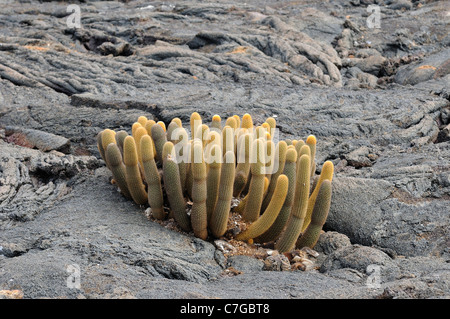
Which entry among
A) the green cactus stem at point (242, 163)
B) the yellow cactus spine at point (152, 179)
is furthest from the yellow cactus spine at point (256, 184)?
the yellow cactus spine at point (152, 179)

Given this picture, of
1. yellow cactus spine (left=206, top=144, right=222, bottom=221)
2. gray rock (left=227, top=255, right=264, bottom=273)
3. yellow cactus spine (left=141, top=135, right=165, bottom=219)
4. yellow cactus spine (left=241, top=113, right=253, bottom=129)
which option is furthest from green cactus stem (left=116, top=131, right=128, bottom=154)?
gray rock (left=227, top=255, right=264, bottom=273)

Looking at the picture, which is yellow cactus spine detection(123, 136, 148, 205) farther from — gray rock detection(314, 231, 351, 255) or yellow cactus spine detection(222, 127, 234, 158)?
gray rock detection(314, 231, 351, 255)

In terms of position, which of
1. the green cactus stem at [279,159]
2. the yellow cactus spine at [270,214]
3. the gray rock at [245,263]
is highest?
the green cactus stem at [279,159]

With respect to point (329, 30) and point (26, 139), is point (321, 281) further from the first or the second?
point (329, 30)

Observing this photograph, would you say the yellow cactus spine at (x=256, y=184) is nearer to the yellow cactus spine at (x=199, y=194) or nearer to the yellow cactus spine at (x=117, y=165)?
the yellow cactus spine at (x=199, y=194)

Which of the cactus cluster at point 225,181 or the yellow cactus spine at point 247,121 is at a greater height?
the yellow cactus spine at point 247,121

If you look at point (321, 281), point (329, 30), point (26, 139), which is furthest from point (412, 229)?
point (329, 30)
